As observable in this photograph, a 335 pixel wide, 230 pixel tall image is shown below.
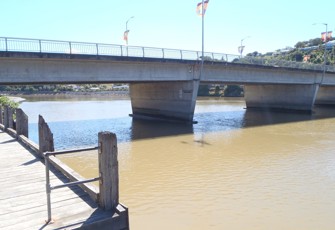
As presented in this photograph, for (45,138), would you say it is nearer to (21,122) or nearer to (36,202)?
(36,202)

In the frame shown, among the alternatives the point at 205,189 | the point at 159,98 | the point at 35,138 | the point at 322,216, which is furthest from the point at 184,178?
the point at 159,98

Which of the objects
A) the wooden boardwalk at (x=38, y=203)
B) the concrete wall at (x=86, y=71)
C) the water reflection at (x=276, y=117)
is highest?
the concrete wall at (x=86, y=71)

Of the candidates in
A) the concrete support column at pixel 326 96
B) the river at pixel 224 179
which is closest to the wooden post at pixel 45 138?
the river at pixel 224 179

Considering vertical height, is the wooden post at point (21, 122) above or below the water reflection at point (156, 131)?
above

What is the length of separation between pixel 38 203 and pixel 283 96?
39.9m

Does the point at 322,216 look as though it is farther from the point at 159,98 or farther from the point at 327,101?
the point at 327,101

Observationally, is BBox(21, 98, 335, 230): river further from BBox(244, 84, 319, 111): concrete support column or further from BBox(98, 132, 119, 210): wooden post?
BBox(244, 84, 319, 111): concrete support column

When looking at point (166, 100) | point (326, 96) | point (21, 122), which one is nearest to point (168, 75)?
point (166, 100)

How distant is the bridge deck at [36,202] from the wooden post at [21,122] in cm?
346

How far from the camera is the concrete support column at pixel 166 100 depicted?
90.0 feet

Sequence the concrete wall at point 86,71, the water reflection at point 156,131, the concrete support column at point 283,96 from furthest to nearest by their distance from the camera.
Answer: the concrete support column at point 283,96 → the water reflection at point 156,131 → the concrete wall at point 86,71

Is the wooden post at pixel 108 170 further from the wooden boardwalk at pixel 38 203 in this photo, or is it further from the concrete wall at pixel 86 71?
the concrete wall at pixel 86 71

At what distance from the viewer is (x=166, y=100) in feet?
97.0

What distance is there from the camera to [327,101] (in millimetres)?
50000
